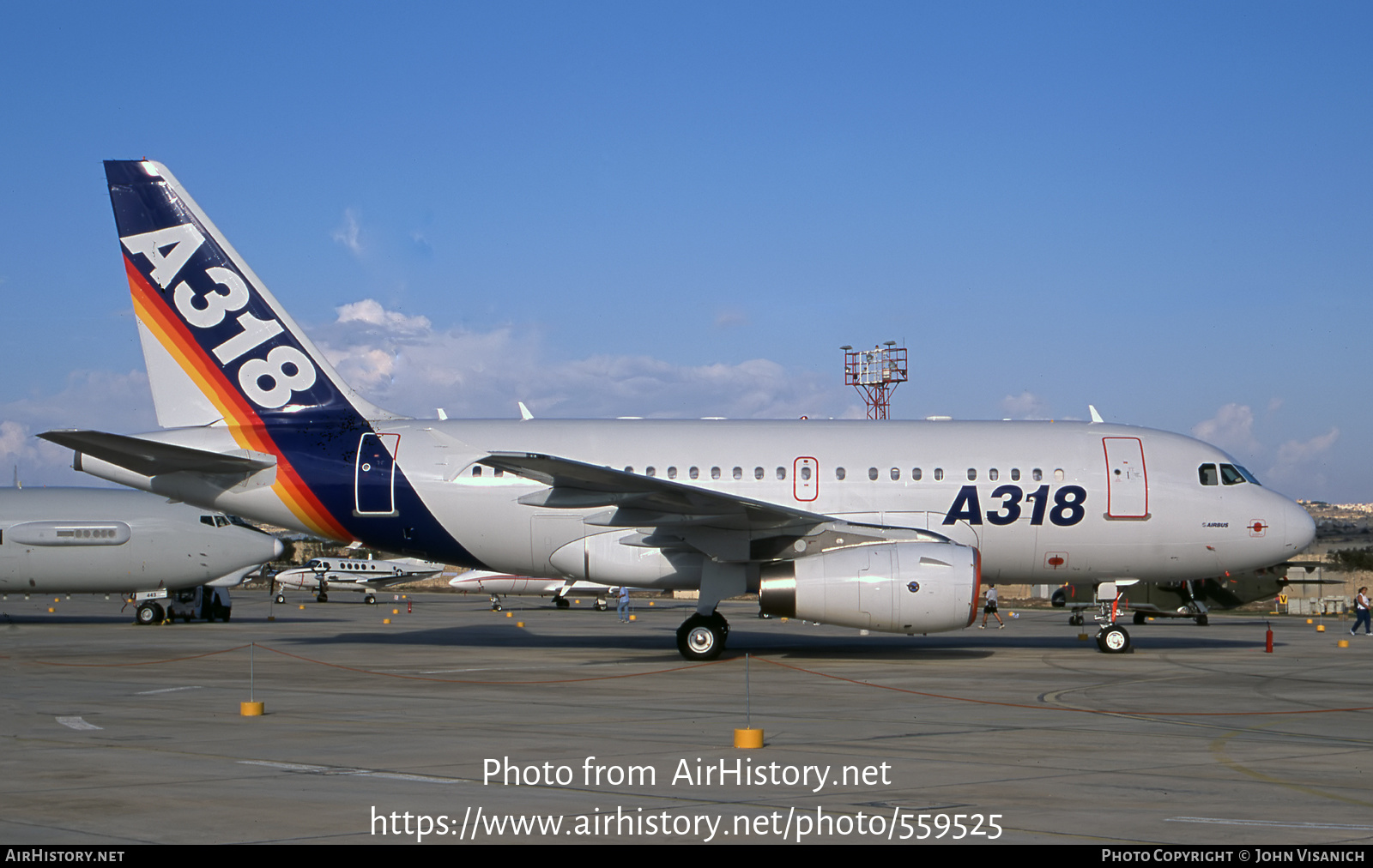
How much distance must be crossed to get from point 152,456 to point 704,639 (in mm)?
10084

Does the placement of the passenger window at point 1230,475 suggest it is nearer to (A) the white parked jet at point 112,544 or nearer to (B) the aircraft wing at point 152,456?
(B) the aircraft wing at point 152,456

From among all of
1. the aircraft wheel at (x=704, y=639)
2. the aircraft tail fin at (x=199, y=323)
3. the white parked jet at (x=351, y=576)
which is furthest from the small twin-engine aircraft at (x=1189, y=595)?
the white parked jet at (x=351, y=576)

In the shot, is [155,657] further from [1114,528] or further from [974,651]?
[1114,528]

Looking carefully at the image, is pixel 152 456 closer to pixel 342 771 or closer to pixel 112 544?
pixel 342 771

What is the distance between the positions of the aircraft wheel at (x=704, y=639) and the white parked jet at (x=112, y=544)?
19437mm

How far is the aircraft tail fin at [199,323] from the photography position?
75.9 ft

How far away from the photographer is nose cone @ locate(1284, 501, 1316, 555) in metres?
23.5

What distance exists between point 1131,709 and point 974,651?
992 centimetres

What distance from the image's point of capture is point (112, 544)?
35.9 m

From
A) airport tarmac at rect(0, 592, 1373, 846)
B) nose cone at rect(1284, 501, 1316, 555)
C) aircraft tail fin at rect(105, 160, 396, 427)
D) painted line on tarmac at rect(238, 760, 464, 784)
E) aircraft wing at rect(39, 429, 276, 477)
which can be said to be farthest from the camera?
nose cone at rect(1284, 501, 1316, 555)

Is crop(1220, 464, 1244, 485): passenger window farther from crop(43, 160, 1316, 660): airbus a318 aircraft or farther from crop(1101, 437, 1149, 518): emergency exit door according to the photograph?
crop(1101, 437, 1149, 518): emergency exit door

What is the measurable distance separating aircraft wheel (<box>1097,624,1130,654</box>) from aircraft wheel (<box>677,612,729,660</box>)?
7563mm

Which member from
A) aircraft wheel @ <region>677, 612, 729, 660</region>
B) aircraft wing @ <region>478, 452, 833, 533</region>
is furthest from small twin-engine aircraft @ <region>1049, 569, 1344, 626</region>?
aircraft wing @ <region>478, 452, 833, 533</region>

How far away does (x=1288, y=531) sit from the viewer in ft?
77.2
